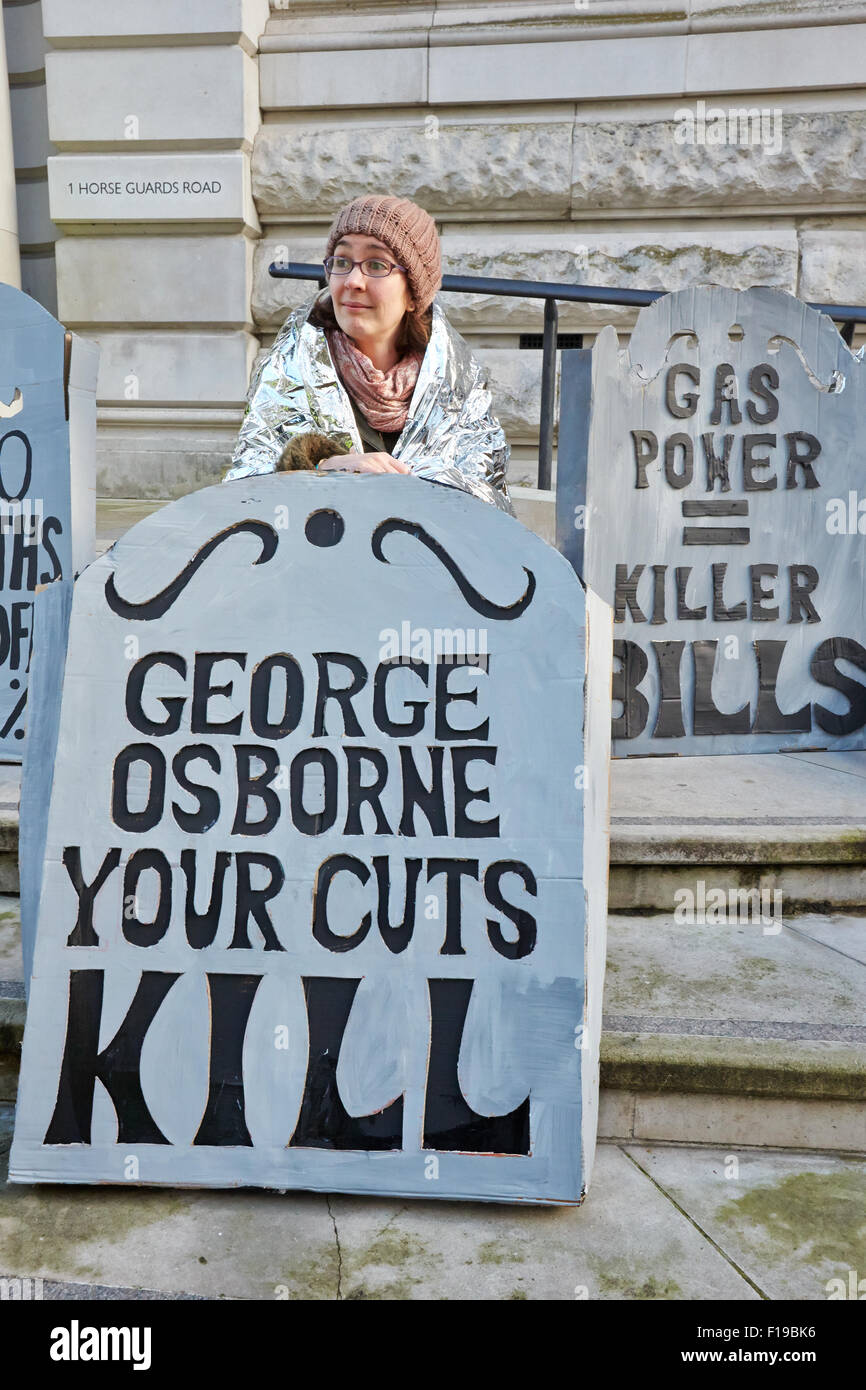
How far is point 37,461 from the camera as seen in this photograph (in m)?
3.15

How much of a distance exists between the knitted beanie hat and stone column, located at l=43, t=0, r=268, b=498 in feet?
13.5

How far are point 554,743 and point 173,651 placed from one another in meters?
0.65

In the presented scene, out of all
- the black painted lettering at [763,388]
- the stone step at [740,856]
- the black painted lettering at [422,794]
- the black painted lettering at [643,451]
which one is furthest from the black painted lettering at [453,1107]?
the black painted lettering at [763,388]

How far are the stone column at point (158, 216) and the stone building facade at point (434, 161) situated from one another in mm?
14

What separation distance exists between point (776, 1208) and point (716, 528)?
6.79 ft

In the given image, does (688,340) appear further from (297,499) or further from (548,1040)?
(548,1040)

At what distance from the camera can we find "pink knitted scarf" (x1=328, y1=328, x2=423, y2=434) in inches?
116

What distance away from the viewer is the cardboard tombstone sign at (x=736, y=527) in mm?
3340

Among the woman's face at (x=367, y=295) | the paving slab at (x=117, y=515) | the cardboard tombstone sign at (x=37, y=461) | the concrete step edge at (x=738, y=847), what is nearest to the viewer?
the concrete step edge at (x=738, y=847)

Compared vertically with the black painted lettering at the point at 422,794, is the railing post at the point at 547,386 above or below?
above

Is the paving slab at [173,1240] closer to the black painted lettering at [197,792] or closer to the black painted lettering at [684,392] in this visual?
the black painted lettering at [197,792]

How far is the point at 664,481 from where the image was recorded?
3350mm

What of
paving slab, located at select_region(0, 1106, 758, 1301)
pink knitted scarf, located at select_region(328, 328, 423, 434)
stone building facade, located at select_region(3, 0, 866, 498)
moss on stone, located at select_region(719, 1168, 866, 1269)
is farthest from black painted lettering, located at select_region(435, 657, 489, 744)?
stone building facade, located at select_region(3, 0, 866, 498)
